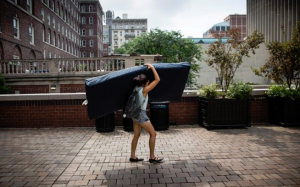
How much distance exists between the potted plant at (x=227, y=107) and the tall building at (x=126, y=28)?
112725 mm

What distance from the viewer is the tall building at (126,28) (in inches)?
4734

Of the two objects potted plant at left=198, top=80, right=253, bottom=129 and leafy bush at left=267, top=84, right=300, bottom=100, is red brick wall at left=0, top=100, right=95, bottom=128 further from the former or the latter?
leafy bush at left=267, top=84, right=300, bottom=100

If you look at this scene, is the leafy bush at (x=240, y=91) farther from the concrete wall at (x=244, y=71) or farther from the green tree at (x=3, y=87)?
the concrete wall at (x=244, y=71)

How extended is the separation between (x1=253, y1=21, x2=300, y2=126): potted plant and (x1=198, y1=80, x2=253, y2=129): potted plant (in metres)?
1.22

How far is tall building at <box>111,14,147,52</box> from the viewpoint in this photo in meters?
120

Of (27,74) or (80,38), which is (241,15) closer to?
(80,38)

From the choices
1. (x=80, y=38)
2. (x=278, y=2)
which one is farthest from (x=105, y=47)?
(x=278, y=2)

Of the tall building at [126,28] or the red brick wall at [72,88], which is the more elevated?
the tall building at [126,28]

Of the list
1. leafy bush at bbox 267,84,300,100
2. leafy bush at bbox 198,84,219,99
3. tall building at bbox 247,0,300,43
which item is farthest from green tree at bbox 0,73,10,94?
tall building at bbox 247,0,300,43

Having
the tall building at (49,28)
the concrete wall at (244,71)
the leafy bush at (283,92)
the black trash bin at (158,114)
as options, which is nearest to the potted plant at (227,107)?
the leafy bush at (283,92)

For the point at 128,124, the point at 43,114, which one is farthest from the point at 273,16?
the point at 43,114

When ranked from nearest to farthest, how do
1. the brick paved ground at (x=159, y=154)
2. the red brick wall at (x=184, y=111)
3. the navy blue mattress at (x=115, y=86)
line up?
the brick paved ground at (x=159, y=154) → the navy blue mattress at (x=115, y=86) → the red brick wall at (x=184, y=111)

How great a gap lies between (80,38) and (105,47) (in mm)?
37570

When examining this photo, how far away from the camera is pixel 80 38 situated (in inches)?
2746
